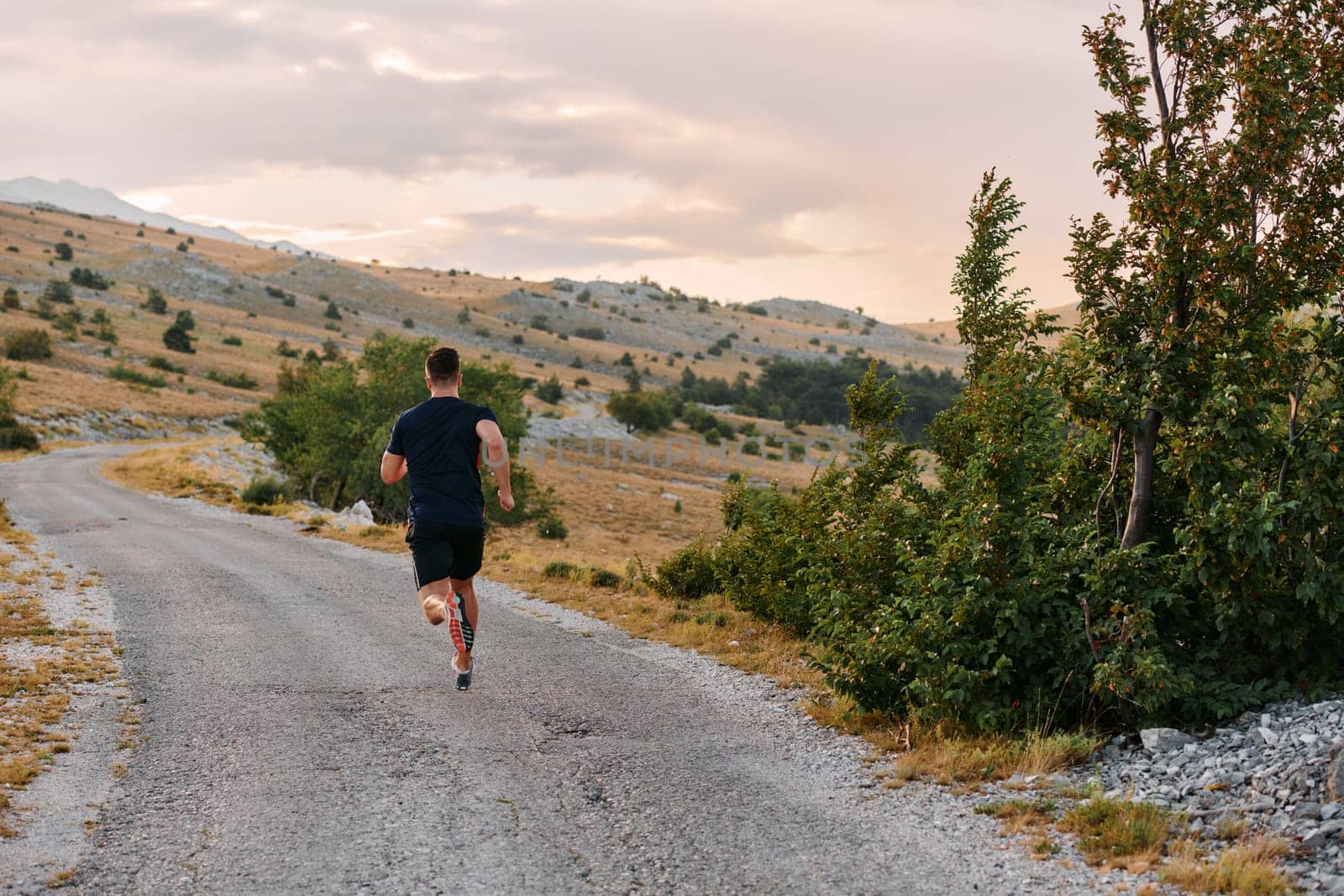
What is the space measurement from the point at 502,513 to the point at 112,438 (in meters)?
30.1

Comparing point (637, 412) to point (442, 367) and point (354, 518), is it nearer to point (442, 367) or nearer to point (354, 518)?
point (354, 518)

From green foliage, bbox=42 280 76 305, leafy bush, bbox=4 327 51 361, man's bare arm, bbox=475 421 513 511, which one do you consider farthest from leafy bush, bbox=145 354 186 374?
man's bare arm, bbox=475 421 513 511

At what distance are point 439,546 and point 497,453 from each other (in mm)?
932

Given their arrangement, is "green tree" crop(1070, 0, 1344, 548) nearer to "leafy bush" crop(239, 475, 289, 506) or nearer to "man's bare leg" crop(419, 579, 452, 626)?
"man's bare leg" crop(419, 579, 452, 626)

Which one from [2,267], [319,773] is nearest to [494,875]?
[319,773]

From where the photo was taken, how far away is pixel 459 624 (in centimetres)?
775

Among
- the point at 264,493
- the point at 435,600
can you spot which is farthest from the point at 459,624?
the point at 264,493

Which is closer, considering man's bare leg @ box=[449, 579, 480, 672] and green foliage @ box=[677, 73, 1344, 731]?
green foliage @ box=[677, 73, 1344, 731]

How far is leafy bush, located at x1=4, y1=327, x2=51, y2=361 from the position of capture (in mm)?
62750

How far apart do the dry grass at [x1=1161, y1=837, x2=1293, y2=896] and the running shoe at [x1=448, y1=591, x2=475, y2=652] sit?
5015 millimetres

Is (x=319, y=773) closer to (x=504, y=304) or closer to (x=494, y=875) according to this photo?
(x=494, y=875)

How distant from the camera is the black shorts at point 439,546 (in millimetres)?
7633

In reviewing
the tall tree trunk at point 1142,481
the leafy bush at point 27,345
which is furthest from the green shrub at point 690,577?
the leafy bush at point 27,345

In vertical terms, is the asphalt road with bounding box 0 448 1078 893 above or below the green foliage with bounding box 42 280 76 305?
below
